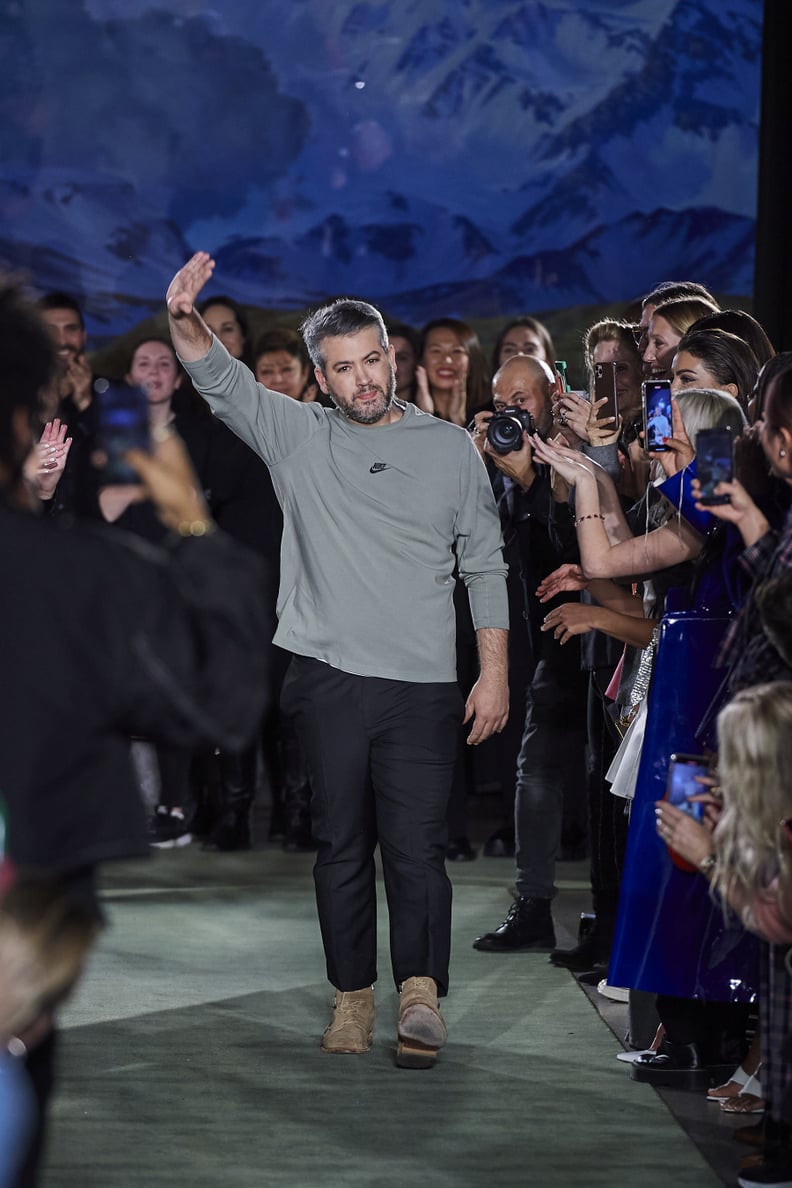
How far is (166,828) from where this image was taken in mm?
6512

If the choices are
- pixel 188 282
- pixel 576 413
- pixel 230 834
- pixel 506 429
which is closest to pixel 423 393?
pixel 230 834

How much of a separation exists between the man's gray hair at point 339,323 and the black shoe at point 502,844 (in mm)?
2913

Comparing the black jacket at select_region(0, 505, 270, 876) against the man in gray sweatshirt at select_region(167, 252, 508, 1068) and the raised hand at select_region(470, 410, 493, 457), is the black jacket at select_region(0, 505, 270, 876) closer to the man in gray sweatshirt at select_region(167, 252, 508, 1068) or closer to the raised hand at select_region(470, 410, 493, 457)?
the man in gray sweatshirt at select_region(167, 252, 508, 1068)

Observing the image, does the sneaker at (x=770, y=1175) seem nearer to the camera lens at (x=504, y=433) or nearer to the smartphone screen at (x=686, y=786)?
the smartphone screen at (x=686, y=786)

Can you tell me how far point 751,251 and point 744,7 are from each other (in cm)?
127

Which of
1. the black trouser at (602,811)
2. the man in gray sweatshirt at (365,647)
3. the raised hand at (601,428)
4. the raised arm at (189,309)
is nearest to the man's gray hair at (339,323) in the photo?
the man in gray sweatshirt at (365,647)

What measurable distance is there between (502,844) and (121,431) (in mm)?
4747

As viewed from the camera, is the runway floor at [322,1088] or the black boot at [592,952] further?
the black boot at [592,952]

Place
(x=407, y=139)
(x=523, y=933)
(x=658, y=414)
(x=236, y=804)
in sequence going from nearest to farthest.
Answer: (x=658, y=414) → (x=523, y=933) → (x=236, y=804) → (x=407, y=139)

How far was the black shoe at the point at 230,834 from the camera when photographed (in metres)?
6.54

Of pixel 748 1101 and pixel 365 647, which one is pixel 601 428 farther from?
pixel 748 1101

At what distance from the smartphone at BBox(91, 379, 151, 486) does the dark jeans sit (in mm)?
3095

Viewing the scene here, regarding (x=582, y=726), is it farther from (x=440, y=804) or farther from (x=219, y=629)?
(x=219, y=629)

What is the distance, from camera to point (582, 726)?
195 inches
